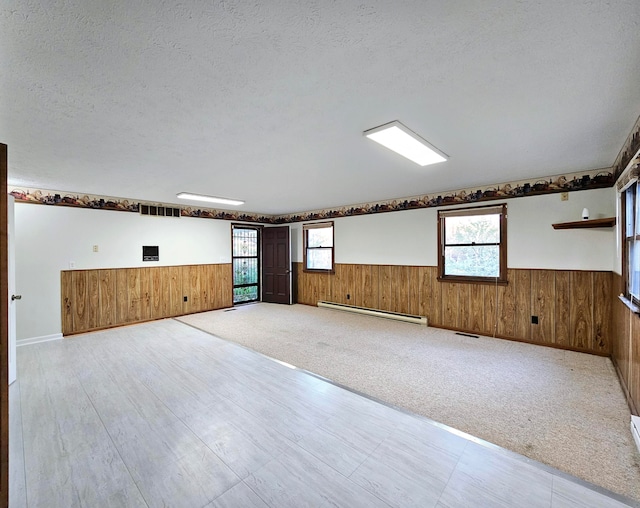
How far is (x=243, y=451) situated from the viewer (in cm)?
193

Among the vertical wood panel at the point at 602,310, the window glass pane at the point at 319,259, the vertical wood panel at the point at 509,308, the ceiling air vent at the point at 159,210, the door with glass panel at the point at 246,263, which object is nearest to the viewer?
the vertical wood panel at the point at 602,310

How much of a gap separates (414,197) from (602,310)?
317 centimetres

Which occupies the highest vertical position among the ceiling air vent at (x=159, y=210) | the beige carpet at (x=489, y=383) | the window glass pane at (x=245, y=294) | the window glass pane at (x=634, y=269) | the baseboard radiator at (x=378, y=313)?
the ceiling air vent at (x=159, y=210)

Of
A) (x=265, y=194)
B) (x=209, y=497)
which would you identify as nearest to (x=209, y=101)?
(x=209, y=497)

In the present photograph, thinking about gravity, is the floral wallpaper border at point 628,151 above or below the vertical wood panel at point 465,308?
above

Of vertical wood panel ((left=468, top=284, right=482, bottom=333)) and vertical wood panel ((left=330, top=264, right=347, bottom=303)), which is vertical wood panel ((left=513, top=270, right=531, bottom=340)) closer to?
vertical wood panel ((left=468, top=284, right=482, bottom=333))

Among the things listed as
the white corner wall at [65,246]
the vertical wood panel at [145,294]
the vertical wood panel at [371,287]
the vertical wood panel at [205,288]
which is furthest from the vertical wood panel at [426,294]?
the vertical wood panel at [145,294]

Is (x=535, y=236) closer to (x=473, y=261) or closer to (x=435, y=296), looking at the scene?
(x=473, y=261)

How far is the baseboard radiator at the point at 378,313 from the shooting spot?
5.32 metres

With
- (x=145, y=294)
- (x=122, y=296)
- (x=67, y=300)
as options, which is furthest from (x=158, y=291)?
(x=67, y=300)

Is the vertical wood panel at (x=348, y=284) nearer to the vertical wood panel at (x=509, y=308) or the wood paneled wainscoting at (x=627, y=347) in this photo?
the vertical wood panel at (x=509, y=308)

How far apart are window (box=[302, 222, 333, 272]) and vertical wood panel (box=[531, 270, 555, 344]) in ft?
13.2

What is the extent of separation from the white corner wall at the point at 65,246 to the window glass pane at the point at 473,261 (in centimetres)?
548

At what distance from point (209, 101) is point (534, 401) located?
3.70 metres
